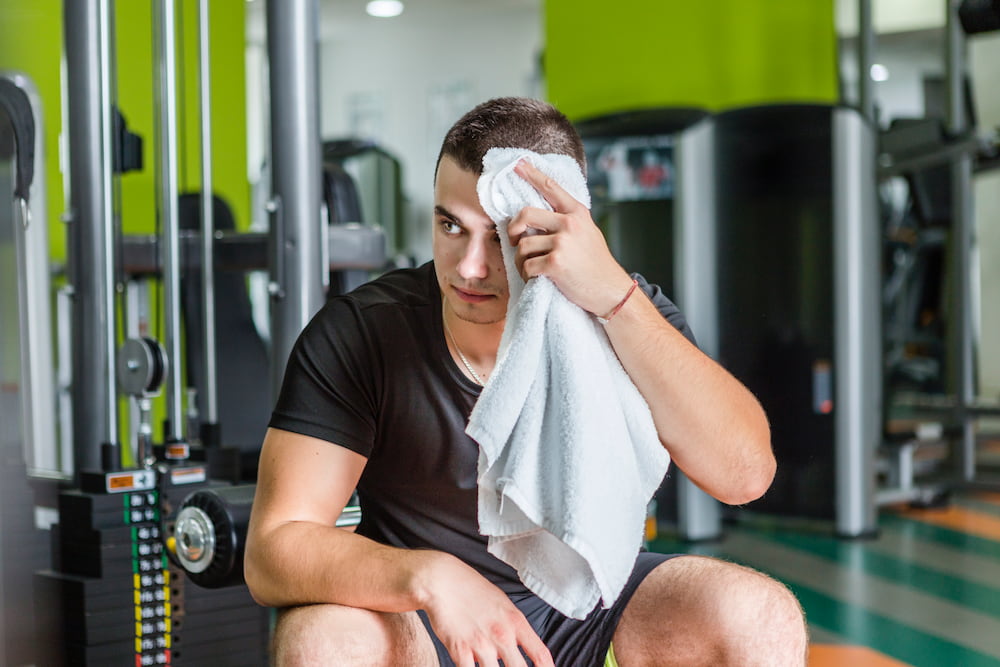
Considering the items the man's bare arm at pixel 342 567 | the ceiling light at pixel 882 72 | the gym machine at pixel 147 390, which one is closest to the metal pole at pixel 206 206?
the gym machine at pixel 147 390

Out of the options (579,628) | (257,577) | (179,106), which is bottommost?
(579,628)

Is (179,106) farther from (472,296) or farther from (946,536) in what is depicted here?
(946,536)

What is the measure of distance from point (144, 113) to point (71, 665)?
2.77 m

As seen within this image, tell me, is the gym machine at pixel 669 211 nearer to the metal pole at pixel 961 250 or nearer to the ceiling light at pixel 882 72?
the metal pole at pixel 961 250

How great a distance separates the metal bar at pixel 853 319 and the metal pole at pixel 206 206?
2331 mm

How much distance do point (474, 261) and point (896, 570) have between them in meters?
2.50

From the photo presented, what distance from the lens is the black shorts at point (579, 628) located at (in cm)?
142

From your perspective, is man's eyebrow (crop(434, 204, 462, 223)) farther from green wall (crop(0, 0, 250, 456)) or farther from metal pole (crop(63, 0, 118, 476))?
green wall (crop(0, 0, 250, 456))

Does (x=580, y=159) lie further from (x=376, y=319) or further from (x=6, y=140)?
(x=6, y=140)

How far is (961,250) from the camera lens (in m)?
4.64

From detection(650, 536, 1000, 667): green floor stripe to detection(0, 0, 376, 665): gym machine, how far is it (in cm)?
142

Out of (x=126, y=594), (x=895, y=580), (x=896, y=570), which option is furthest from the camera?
(x=896, y=570)

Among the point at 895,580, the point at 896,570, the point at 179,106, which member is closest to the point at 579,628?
the point at 895,580

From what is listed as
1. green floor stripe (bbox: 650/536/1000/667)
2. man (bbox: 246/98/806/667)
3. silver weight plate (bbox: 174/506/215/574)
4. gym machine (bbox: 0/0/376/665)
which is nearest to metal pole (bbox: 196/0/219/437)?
gym machine (bbox: 0/0/376/665)
